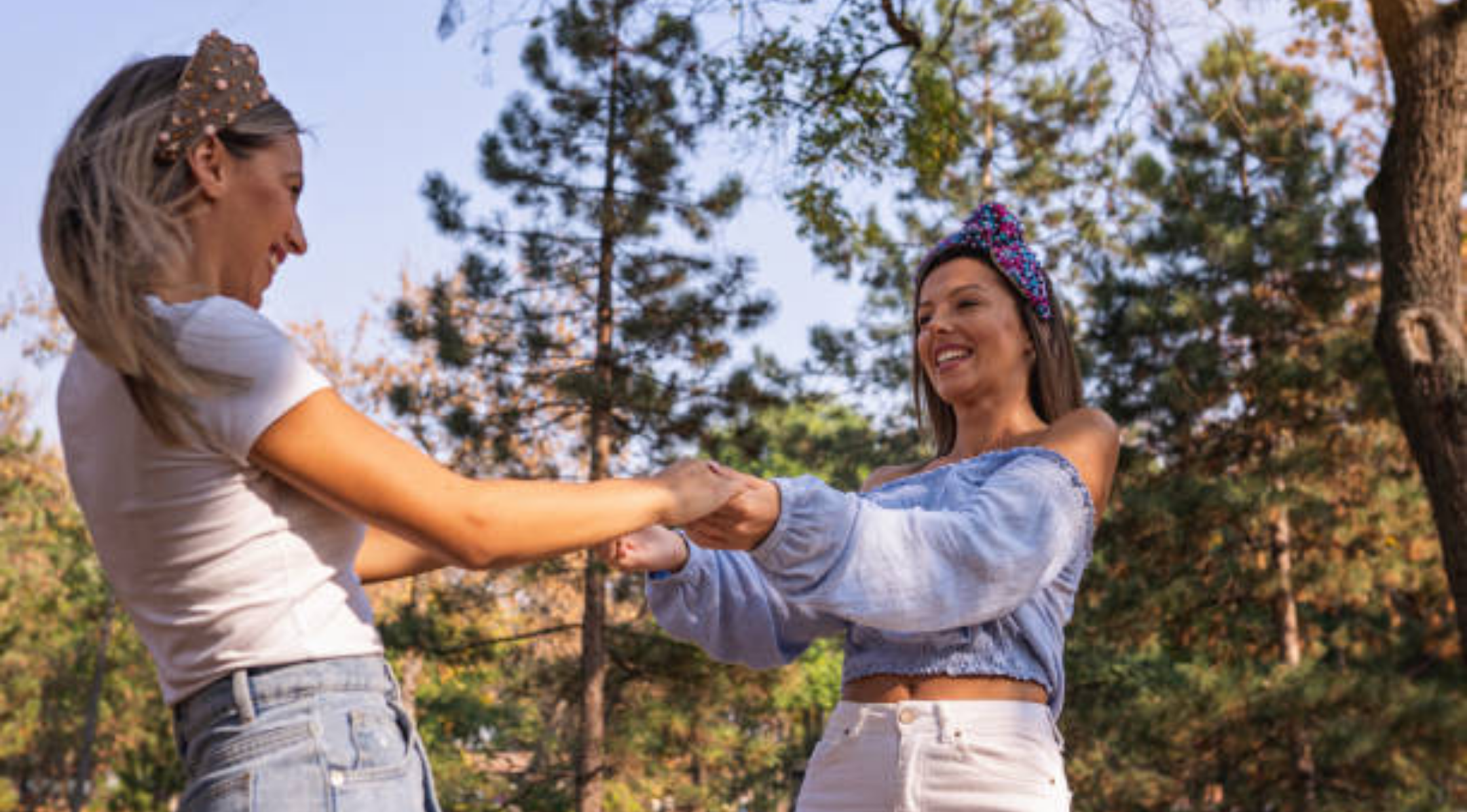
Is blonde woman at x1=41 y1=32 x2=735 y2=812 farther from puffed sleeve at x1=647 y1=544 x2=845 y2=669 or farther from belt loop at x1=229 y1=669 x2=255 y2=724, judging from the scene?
puffed sleeve at x1=647 y1=544 x2=845 y2=669

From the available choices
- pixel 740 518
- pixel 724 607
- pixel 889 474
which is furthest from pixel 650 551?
pixel 889 474

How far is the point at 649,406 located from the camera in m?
13.7

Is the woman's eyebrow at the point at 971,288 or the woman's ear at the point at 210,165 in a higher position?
the woman's eyebrow at the point at 971,288

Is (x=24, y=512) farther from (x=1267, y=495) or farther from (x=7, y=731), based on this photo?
(x=1267, y=495)

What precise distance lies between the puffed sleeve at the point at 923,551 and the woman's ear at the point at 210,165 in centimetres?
93

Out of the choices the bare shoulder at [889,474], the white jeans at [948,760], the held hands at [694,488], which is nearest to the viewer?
the held hands at [694,488]

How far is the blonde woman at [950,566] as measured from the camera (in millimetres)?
2021

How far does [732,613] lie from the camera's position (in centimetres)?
254

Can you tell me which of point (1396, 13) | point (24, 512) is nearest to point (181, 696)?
point (1396, 13)

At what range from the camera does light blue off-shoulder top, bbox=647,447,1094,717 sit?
6.59 feet

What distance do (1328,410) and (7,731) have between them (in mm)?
22877

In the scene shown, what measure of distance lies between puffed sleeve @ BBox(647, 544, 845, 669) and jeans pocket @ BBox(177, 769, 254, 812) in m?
1.13

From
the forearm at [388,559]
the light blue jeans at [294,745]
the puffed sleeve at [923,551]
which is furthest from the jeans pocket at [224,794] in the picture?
the puffed sleeve at [923,551]

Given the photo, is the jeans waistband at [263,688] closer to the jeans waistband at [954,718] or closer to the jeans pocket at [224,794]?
the jeans pocket at [224,794]
